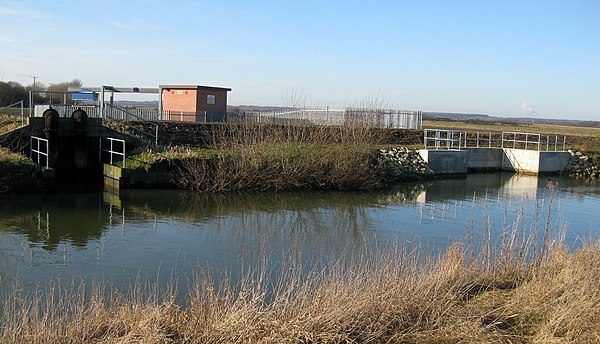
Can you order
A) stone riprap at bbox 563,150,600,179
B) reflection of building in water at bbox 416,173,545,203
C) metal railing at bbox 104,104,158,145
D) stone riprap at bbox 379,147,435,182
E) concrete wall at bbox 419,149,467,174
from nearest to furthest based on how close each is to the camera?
reflection of building in water at bbox 416,173,545,203, metal railing at bbox 104,104,158,145, stone riprap at bbox 379,147,435,182, concrete wall at bbox 419,149,467,174, stone riprap at bbox 563,150,600,179

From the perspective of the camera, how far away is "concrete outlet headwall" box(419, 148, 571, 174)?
33.9m

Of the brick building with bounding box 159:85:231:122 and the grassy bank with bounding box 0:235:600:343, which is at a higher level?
the brick building with bounding box 159:85:231:122

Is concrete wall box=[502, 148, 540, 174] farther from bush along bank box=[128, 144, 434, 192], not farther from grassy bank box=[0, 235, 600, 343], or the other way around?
grassy bank box=[0, 235, 600, 343]

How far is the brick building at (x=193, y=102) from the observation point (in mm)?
38969

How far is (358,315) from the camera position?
6.66m

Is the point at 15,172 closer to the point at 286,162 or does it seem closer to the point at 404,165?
the point at 286,162

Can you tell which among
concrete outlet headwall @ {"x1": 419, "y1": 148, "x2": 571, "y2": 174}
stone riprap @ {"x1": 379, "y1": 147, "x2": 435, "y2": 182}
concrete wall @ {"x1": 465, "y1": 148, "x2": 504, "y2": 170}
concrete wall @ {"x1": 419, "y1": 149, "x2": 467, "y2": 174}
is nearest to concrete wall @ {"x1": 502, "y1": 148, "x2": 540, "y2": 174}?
concrete outlet headwall @ {"x1": 419, "y1": 148, "x2": 571, "y2": 174}

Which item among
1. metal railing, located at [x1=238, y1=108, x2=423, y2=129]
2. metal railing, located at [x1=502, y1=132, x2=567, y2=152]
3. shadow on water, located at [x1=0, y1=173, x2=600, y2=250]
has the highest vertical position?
metal railing, located at [x1=238, y1=108, x2=423, y2=129]

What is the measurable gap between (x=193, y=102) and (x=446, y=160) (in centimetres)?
1665

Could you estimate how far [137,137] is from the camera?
2714 cm

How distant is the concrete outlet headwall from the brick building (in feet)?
48.2

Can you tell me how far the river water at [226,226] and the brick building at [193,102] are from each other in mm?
16027

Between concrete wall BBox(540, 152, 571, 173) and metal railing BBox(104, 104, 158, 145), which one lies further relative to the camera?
concrete wall BBox(540, 152, 571, 173)

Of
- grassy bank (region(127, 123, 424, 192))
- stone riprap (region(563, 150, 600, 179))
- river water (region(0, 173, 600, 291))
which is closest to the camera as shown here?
river water (region(0, 173, 600, 291))
